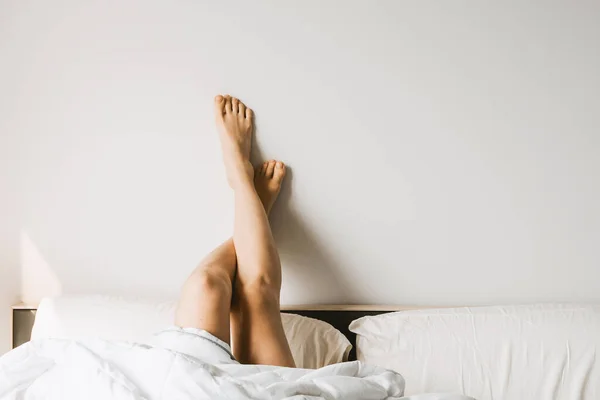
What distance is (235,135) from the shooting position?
1933 millimetres

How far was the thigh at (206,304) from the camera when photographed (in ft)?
5.28

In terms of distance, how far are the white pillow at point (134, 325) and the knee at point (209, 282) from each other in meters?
0.20

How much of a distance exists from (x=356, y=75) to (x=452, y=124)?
1.00 ft

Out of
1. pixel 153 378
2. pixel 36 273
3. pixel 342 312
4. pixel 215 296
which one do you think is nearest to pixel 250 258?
pixel 215 296

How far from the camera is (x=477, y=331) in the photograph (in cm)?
176

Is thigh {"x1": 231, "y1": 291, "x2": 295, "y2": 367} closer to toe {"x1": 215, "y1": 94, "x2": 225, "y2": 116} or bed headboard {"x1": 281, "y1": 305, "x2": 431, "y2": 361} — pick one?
bed headboard {"x1": 281, "y1": 305, "x2": 431, "y2": 361}

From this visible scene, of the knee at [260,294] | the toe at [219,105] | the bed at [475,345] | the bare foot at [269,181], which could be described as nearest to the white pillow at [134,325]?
the bed at [475,345]

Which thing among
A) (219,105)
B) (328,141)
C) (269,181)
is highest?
(219,105)

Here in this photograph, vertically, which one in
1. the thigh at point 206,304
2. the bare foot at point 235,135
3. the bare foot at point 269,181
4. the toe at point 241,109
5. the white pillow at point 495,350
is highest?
the toe at point 241,109

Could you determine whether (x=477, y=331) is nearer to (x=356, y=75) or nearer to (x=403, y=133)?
(x=403, y=133)

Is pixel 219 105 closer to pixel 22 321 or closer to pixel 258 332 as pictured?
pixel 258 332

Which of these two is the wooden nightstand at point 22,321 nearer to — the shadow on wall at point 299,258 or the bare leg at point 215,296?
the bare leg at point 215,296

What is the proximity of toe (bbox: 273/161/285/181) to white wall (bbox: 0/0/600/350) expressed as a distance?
1.3 inches

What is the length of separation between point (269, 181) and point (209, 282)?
0.40m
